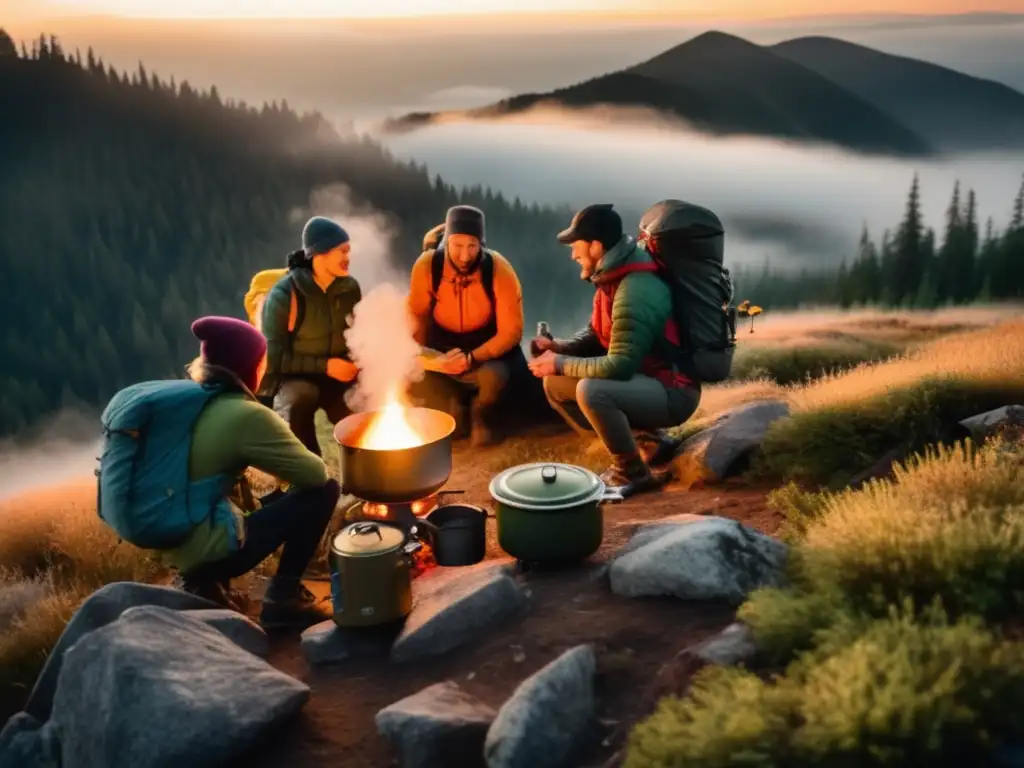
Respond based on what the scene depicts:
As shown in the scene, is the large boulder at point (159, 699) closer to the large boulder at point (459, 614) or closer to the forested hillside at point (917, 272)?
the large boulder at point (459, 614)

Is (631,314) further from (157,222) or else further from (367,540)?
(157,222)

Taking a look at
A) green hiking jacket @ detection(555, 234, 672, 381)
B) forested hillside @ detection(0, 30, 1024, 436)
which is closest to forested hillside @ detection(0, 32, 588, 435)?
forested hillside @ detection(0, 30, 1024, 436)

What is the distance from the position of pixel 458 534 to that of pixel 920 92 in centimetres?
2525

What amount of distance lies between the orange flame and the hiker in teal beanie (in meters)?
1.51

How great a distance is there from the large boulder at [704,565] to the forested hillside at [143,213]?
139 ft

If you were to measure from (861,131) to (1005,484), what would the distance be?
1135 inches

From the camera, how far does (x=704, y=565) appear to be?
4254mm

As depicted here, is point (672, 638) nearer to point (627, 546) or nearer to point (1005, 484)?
point (627, 546)

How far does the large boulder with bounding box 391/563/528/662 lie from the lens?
4348 mm

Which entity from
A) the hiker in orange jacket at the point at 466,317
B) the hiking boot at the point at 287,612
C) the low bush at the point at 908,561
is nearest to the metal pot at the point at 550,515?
the low bush at the point at 908,561

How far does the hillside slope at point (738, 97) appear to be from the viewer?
29391mm

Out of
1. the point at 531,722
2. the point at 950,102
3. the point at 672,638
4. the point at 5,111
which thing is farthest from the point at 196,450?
the point at 5,111

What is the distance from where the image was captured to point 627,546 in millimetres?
4883

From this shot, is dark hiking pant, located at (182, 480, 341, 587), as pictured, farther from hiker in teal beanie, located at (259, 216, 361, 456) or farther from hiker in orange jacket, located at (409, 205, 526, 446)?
hiker in orange jacket, located at (409, 205, 526, 446)
